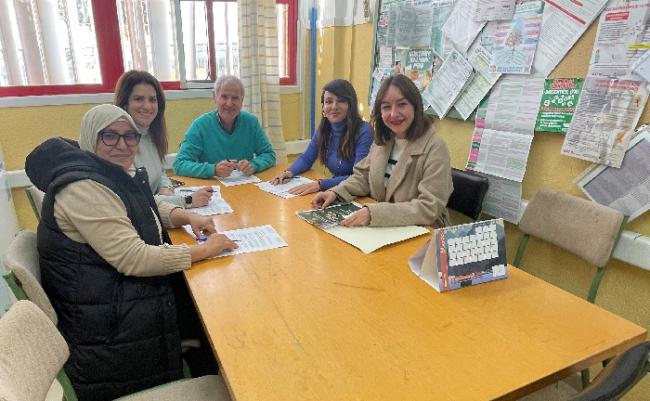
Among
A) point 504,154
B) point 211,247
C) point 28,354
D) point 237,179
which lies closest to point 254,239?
point 211,247

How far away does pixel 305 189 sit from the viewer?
1985mm

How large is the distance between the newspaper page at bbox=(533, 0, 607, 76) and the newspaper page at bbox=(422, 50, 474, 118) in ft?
1.27

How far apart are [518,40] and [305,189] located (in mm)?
1209

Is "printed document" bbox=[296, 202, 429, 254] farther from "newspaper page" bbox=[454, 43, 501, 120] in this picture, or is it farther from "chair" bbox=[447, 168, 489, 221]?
"newspaper page" bbox=[454, 43, 501, 120]

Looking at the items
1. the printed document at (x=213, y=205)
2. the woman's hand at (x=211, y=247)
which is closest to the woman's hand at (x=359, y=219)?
the woman's hand at (x=211, y=247)

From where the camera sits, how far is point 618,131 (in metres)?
1.51

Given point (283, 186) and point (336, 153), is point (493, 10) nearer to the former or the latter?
point (336, 153)

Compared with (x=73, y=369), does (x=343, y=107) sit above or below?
above

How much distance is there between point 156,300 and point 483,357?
36.0 inches

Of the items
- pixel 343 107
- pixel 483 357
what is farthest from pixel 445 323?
pixel 343 107

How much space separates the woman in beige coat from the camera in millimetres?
1533

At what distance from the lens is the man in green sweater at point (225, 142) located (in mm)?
2271

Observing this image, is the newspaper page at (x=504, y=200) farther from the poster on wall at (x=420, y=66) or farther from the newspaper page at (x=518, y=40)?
the poster on wall at (x=420, y=66)

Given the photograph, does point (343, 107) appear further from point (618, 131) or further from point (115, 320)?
point (115, 320)
